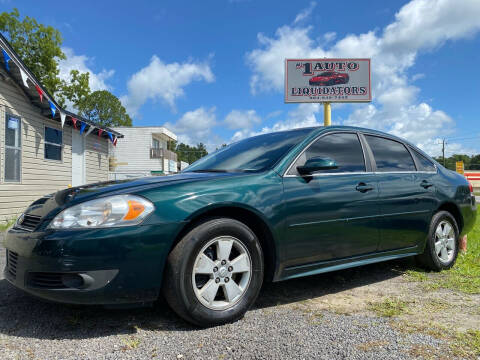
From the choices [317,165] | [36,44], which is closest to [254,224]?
[317,165]

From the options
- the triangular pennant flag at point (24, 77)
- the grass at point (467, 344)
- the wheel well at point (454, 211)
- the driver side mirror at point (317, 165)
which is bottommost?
the grass at point (467, 344)

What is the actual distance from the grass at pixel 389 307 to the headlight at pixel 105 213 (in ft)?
6.26

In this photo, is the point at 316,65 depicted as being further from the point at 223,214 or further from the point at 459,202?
the point at 223,214

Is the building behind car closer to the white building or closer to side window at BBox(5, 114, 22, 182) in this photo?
side window at BBox(5, 114, 22, 182)

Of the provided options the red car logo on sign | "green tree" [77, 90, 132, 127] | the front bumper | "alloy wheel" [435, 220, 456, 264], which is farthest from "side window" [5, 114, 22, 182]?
"green tree" [77, 90, 132, 127]

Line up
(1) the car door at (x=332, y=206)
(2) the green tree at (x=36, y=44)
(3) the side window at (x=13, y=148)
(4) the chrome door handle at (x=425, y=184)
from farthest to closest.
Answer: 1. (2) the green tree at (x=36, y=44)
2. (3) the side window at (x=13, y=148)
3. (4) the chrome door handle at (x=425, y=184)
4. (1) the car door at (x=332, y=206)

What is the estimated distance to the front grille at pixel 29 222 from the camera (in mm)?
2572

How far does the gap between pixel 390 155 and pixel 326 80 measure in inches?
486

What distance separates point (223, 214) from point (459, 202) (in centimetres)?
320

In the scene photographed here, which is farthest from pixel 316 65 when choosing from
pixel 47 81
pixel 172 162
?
pixel 172 162

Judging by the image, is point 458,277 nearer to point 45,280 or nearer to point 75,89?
point 45,280

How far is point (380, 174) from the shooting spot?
12.3 ft

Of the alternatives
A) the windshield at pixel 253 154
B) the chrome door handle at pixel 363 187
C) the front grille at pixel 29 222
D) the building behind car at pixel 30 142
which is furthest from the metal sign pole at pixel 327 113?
the front grille at pixel 29 222

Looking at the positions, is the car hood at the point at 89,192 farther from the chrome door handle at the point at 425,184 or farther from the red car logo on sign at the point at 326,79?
the red car logo on sign at the point at 326,79
